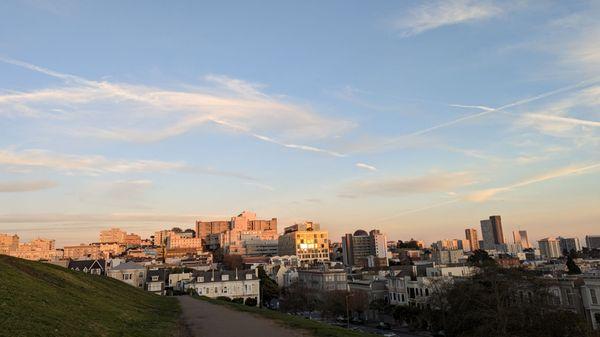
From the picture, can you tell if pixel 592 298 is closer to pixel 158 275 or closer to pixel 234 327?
pixel 234 327

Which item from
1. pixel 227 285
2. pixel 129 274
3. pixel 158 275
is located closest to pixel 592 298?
pixel 227 285

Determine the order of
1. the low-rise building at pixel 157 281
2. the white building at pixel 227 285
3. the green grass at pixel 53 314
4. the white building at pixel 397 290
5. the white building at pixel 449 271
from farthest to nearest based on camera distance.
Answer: the low-rise building at pixel 157 281
the white building at pixel 227 285
the white building at pixel 397 290
the white building at pixel 449 271
the green grass at pixel 53 314

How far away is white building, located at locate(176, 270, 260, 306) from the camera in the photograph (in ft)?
293

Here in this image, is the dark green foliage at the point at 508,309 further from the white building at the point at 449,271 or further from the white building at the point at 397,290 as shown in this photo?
the white building at the point at 397,290

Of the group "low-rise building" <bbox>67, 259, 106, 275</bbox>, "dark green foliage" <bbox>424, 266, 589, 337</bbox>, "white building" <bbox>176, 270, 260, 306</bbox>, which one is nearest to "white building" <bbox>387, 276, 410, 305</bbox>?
"dark green foliage" <bbox>424, 266, 589, 337</bbox>

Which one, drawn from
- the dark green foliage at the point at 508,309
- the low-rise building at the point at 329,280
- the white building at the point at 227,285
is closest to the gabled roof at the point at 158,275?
the white building at the point at 227,285

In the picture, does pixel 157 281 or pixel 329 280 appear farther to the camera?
pixel 157 281

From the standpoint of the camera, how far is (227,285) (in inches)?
3556

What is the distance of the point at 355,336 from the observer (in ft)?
78.4

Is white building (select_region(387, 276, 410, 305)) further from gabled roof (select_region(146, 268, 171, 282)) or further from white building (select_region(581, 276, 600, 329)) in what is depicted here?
gabled roof (select_region(146, 268, 171, 282))

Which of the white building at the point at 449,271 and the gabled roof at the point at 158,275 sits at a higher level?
the gabled roof at the point at 158,275

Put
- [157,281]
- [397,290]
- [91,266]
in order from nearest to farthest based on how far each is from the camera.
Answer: [397,290] < [157,281] < [91,266]

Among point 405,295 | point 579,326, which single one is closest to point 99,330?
point 579,326

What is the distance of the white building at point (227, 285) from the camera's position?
89.2m
